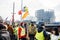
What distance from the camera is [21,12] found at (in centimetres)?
1395

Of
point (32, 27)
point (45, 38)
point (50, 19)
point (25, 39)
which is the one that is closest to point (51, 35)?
point (45, 38)

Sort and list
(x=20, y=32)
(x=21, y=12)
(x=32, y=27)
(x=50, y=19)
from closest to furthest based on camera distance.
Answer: (x=20, y=32) → (x=21, y=12) → (x=32, y=27) → (x=50, y=19)

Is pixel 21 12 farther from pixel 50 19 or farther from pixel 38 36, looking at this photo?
pixel 50 19

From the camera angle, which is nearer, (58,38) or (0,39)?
(0,39)

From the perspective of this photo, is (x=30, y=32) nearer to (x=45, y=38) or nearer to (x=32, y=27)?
(x=32, y=27)

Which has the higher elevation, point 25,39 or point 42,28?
point 42,28

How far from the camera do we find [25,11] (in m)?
14.3

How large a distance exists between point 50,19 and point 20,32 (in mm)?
33044

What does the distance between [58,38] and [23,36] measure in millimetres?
2616

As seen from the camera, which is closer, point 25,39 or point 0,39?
point 0,39

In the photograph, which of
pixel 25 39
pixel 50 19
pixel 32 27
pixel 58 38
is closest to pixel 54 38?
pixel 58 38

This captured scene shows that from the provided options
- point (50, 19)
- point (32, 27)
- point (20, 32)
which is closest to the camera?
point (20, 32)

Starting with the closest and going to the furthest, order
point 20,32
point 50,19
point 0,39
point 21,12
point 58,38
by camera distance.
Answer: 1. point 0,39
2. point 58,38
3. point 20,32
4. point 21,12
5. point 50,19

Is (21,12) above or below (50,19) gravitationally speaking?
above
